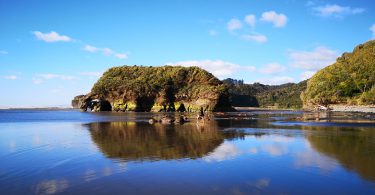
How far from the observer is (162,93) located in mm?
140625

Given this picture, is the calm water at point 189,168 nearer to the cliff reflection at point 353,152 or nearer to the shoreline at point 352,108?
the cliff reflection at point 353,152

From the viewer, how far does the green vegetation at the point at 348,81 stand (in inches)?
4776

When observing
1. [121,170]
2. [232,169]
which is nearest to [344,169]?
[232,169]

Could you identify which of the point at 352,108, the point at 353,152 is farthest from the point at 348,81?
the point at 353,152

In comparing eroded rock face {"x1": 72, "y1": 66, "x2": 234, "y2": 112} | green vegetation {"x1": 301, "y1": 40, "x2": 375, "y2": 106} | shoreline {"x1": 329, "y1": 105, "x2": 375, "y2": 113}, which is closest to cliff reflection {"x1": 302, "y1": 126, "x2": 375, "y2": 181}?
shoreline {"x1": 329, "y1": 105, "x2": 375, "y2": 113}

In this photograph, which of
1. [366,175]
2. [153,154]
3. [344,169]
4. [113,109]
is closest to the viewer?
[366,175]

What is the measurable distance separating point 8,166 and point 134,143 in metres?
10.7

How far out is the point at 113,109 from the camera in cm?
14250

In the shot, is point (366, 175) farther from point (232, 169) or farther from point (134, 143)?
point (134, 143)

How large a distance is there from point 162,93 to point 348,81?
244 ft

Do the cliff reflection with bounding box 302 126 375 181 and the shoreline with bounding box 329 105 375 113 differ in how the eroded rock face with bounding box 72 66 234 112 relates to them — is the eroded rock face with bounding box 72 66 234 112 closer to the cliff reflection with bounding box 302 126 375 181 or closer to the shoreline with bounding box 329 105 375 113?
the shoreline with bounding box 329 105 375 113

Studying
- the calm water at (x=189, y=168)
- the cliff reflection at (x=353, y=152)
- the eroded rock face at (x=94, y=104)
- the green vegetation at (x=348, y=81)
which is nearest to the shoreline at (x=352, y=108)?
the green vegetation at (x=348, y=81)

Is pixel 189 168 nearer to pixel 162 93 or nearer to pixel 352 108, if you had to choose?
pixel 352 108

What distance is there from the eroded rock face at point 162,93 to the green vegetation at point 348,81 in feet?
133
